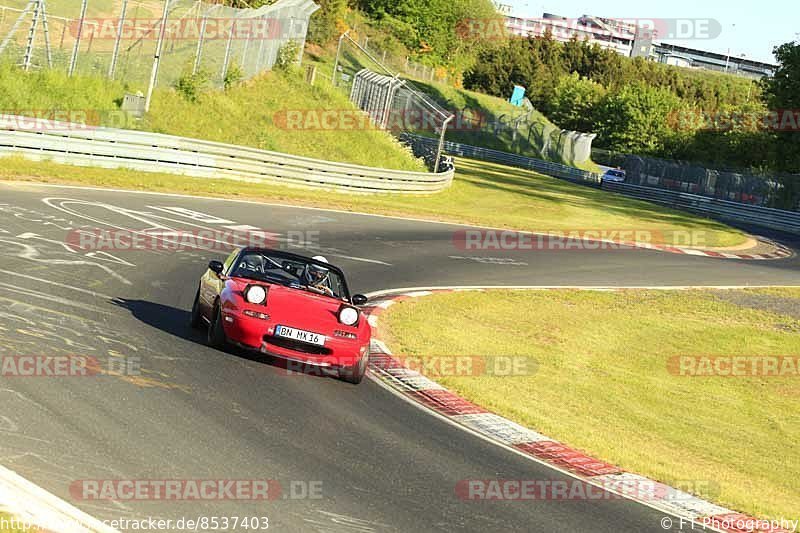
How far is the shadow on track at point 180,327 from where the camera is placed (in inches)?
449

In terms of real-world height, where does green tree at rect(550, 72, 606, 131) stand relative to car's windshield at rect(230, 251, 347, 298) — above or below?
above

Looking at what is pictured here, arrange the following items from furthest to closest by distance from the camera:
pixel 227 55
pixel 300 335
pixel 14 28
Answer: pixel 227 55, pixel 14 28, pixel 300 335

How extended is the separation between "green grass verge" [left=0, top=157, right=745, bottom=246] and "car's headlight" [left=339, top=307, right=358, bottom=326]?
13.9m

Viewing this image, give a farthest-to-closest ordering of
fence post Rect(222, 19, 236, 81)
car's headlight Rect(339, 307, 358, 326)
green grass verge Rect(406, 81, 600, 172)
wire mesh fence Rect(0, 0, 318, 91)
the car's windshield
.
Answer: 1. green grass verge Rect(406, 81, 600, 172)
2. fence post Rect(222, 19, 236, 81)
3. wire mesh fence Rect(0, 0, 318, 91)
4. the car's windshield
5. car's headlight Rect(339, 307, 358, 326)

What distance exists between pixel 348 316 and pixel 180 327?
2.18 metres

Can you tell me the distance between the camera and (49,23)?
31719mm

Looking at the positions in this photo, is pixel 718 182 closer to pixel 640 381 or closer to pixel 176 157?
pixel 176 157

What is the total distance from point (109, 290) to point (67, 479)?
725 centimetres

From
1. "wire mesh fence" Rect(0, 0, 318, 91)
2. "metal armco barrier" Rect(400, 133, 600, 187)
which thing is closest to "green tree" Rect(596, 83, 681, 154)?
"metal armco barrier" Rect(400, 133, 600, 187)

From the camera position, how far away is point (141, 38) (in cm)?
3294

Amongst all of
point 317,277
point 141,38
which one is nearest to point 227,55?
point 141,38

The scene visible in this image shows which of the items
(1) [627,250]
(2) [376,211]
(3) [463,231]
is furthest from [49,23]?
(1) [627,250]

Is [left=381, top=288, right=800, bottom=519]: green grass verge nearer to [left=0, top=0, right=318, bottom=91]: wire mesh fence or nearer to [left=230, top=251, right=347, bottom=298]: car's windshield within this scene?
[left=230, top=251, right=347, bottom=298]: car's windshield

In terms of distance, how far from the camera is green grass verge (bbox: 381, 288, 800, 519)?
36.3 feet
